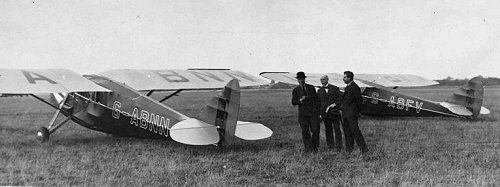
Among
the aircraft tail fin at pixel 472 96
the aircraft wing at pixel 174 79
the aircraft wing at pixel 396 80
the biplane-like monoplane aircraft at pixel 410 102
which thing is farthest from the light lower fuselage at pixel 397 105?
the aircraft wing at pixel 174 79

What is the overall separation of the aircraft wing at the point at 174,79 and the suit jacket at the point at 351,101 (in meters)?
3.71

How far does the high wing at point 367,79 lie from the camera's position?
1205cm

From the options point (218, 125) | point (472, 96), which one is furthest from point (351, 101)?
point (472, 96)

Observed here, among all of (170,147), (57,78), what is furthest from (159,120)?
(57,78)

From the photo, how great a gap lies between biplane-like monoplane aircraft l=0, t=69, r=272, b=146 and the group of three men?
68 cm

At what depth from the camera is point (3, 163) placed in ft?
20.0

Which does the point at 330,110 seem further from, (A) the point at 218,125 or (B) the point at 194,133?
(B) the point at 194,133

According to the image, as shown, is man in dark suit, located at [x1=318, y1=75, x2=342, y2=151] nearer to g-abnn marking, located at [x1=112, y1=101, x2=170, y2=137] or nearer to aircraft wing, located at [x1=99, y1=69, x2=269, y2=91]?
g-abnn marking, located at [x1=112, y1=101, x2=170, y2=137]

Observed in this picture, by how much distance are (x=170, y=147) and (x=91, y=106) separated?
81.8 inches

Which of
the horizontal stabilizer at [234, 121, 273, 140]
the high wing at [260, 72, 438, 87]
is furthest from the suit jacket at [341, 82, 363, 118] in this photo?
the high wing at [260, 72, 438, 87]

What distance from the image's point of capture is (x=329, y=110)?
7156 millimetres

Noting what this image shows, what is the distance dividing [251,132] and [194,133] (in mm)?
940

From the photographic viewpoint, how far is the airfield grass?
195 inches

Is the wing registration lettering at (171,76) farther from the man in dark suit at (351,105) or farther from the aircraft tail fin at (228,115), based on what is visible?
the man in dark suit at (351,105)
